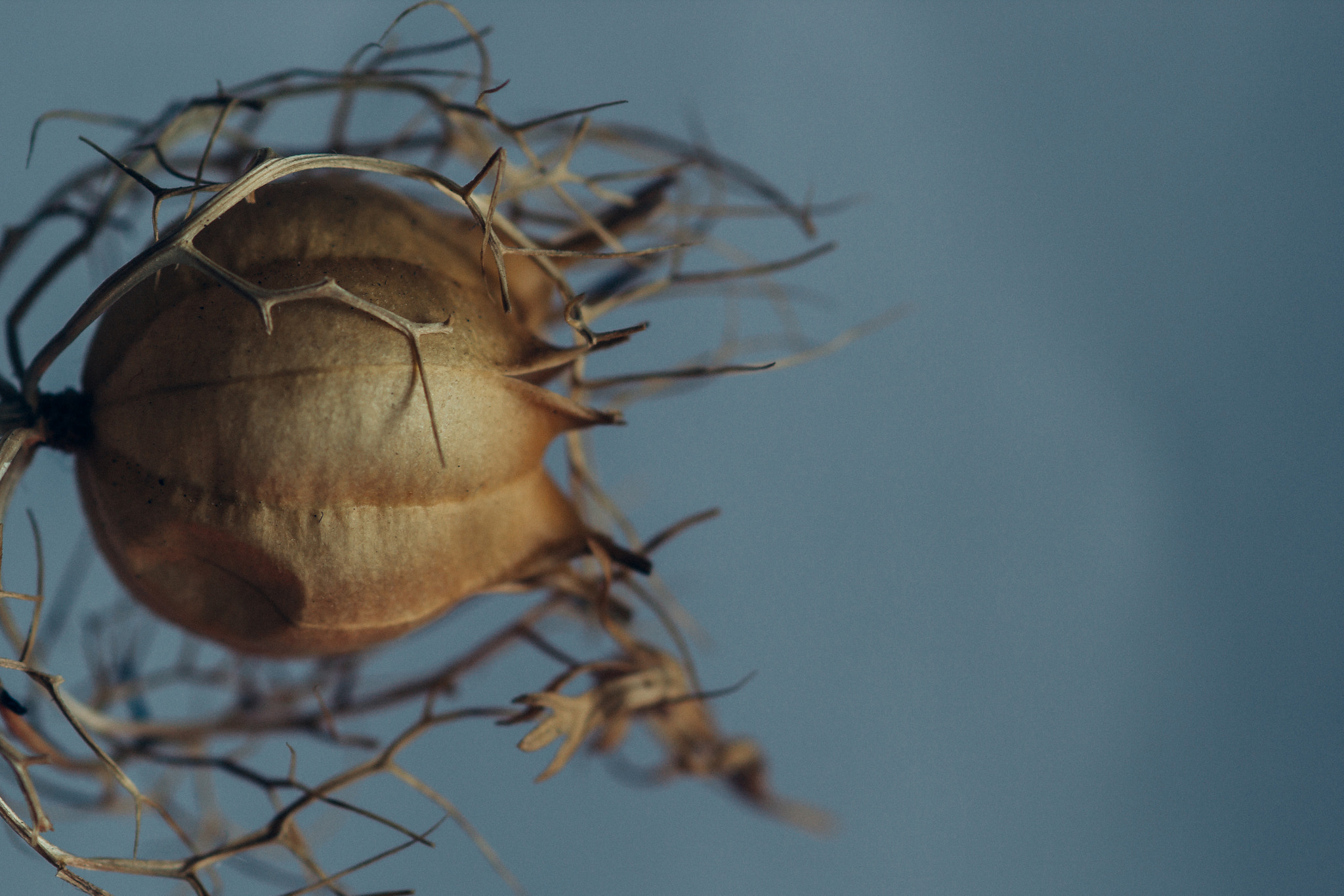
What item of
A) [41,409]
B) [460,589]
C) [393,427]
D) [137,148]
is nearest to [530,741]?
[460,589]

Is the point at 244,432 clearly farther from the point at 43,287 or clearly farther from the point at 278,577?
the point at 43,287

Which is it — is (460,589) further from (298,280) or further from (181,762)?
(181,762)

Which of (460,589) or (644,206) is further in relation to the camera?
(644,206)

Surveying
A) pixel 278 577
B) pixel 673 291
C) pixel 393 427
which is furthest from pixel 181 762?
pixel 673 291

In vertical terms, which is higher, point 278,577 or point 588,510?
point 588,510

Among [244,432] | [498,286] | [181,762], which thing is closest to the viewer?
[244,432]

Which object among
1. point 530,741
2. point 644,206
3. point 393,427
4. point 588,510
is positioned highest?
point 644,206

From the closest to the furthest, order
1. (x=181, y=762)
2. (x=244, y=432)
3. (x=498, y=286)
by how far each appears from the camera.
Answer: (x=244, y=432) → (x=498, y=286) → (x=181, y=762)
